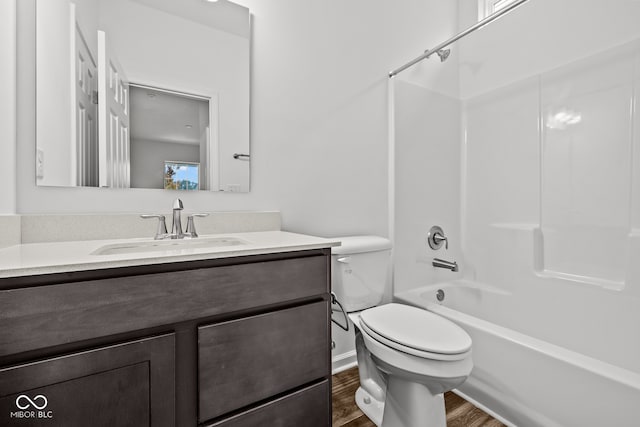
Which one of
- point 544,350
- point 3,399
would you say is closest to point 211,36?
point 3,399

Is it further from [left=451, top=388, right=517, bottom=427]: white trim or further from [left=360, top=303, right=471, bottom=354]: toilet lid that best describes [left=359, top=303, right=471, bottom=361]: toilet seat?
[left=451, top=388, right=517, bottom=427]: white trim

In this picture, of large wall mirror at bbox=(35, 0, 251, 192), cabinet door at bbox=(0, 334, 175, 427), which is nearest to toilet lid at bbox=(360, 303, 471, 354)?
cabinet door at bbox=(0, 334, 175, 427)

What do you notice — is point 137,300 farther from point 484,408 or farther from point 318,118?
point 484,408

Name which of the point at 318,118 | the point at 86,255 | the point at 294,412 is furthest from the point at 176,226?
the point at 318,118

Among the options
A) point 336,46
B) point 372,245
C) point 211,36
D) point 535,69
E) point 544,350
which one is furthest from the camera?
point 535,69

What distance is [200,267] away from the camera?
0.82 metres

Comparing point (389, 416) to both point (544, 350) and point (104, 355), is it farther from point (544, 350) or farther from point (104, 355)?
point (104, 355)

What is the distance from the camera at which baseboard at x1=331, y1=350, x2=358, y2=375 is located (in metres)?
1.71

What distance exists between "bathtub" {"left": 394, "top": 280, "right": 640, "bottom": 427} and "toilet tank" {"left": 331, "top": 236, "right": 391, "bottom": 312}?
43 cm

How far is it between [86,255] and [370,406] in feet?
4.36

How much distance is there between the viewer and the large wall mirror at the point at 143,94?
1065mm

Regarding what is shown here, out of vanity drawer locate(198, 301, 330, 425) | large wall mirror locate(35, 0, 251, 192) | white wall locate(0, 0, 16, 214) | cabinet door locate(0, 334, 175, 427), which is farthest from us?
large wall mirror locate(35, 0, 251, 192)

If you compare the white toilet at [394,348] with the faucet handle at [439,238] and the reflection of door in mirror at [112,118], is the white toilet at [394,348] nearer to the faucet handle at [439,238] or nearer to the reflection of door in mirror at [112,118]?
the faucet handle at [439,238]

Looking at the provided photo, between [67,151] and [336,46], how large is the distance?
140cm
